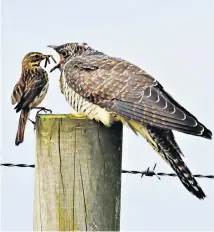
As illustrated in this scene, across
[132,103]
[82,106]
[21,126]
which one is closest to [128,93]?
[132,103]

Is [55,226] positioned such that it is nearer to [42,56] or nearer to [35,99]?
[35,99]

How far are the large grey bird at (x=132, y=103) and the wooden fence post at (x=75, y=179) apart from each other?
2.64 ft

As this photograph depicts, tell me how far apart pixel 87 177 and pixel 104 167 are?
13 cm

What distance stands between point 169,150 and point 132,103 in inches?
20.8

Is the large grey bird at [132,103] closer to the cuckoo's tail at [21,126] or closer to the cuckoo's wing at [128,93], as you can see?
the cuckoo's wing at [128,93]

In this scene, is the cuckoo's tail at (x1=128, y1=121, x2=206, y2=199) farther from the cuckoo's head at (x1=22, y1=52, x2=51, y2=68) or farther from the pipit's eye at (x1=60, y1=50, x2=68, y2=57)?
the cuckoo's head at (x1=22, y1=52, x2=51, y2=68)

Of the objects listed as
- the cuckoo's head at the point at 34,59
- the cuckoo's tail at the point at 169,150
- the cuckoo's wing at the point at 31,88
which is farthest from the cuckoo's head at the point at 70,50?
the cuckoo's tail at the point at 169,150

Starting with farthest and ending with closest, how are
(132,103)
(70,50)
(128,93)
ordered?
(70,50)
(128,93)
(132,103)

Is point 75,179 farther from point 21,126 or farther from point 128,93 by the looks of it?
point 21,126

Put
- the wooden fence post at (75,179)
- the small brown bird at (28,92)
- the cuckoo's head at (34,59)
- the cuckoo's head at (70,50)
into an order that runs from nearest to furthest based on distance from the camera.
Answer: the wooden fence post at (75,179)
the small brown bird at (28,92)
the cuckoo's head at (70,50)
the cuckoo's head at (34,59)

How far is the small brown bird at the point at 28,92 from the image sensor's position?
6.80 meters

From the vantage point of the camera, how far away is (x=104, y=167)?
4.06 m

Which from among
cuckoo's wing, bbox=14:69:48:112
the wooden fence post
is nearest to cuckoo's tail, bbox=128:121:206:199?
the wooden fence post

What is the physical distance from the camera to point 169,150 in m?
5.33
